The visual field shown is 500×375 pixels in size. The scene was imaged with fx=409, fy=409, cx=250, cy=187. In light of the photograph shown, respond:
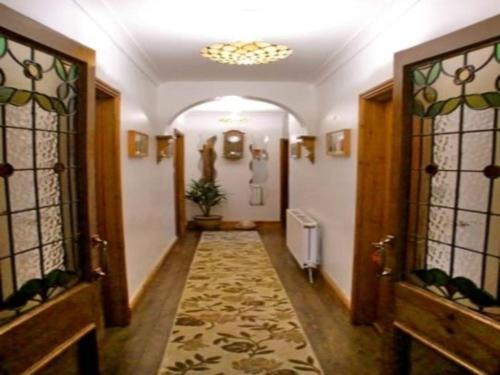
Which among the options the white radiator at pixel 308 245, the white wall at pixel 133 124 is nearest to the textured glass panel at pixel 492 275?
the white wall at pixel 133 124

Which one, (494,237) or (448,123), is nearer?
(494,237)

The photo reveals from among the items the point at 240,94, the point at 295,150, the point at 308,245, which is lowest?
the point at 308,245

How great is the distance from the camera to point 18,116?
1701 mm

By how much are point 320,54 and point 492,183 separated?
231 cm

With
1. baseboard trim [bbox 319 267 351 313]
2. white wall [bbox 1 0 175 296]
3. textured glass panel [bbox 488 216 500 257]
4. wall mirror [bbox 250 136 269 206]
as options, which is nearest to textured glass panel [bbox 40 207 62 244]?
white wall [bbox 1 0 175 296]

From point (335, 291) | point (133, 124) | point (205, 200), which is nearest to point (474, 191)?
point (335, 291)

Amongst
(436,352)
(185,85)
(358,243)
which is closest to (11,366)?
(436,352)

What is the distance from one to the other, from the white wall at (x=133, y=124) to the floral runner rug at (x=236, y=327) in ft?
1.98

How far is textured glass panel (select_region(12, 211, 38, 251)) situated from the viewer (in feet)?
5.50

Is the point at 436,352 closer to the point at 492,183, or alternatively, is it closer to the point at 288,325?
the point at 492,183

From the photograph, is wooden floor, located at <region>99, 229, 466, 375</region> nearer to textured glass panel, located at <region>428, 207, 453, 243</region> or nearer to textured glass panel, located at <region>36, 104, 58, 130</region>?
textured glass panel, located at <region>428, 207, 453, 243</region>

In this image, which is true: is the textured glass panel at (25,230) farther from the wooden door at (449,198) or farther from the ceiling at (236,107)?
the ceiling at (236,107)

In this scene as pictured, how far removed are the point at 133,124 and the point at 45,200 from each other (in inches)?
74.0

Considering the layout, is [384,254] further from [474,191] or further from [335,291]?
[335,291]
